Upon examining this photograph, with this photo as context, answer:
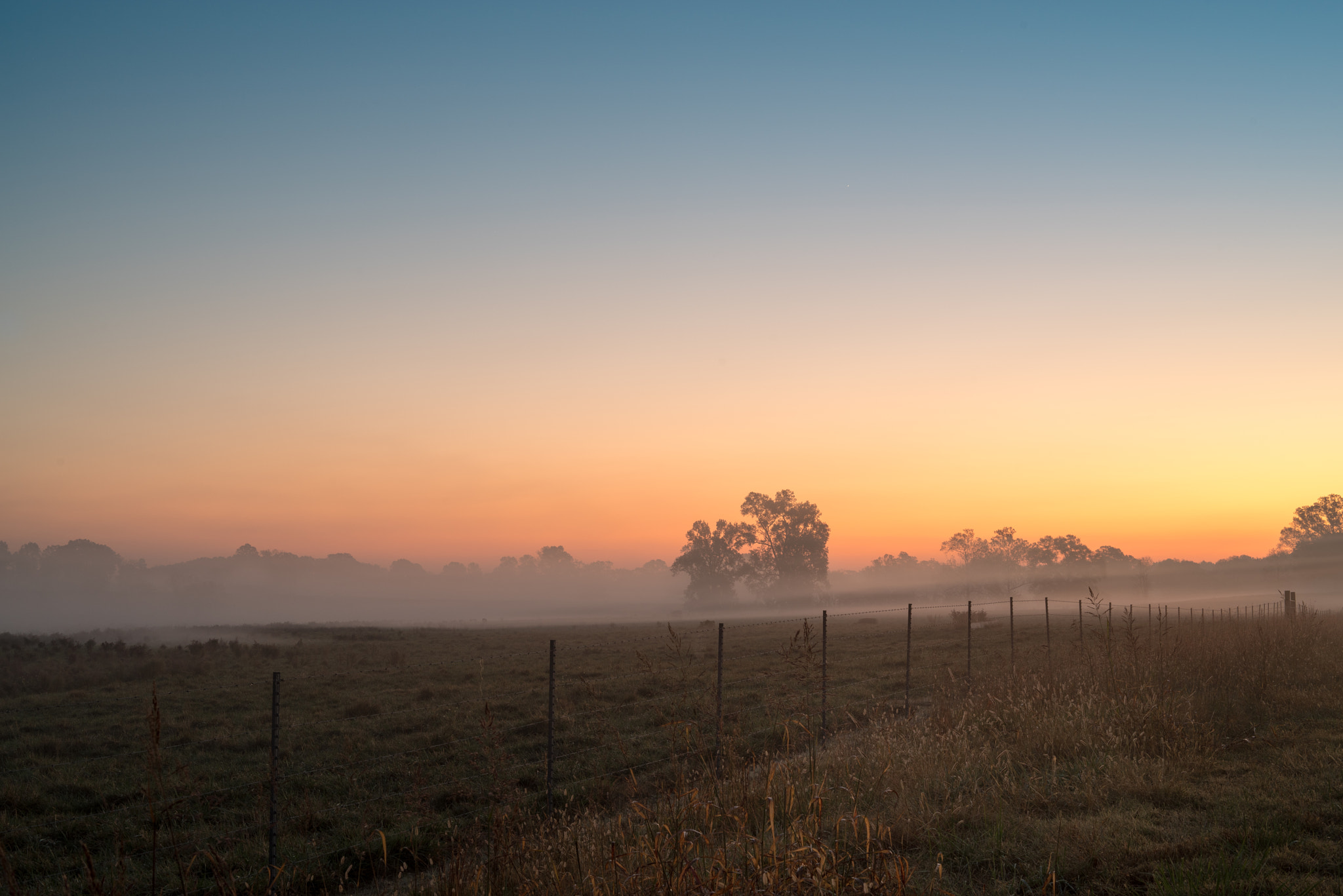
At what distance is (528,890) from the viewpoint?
13.8ft

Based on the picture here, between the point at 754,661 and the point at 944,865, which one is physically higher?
the point at 944,865

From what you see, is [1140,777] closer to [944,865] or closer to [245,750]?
[944,865]

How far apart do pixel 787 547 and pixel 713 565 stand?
9.95 meters

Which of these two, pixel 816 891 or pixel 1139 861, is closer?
pixel 816 891

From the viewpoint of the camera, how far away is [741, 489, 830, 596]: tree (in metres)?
84.2

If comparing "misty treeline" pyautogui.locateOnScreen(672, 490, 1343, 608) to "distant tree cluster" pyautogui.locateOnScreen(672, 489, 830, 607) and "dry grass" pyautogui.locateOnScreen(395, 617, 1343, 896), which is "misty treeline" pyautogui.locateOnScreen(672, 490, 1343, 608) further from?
"dry grass" pyautogui.locateOnScreen(395, 617, 1343, 896)

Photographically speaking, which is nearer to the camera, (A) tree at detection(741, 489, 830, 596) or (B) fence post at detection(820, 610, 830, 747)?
(B) fence post at detection(820, 610, 830, 747)

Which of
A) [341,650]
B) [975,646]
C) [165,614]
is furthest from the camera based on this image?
[165,614]

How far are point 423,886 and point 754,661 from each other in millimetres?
20484

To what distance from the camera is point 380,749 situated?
13148 millimetres

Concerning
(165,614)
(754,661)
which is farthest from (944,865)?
(165,614)

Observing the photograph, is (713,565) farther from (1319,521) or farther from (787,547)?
(1319,521)

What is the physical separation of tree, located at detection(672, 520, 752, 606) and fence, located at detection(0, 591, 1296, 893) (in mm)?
62591

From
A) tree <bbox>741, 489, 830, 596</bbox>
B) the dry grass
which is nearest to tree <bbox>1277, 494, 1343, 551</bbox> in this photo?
tree <bbox>741, 489, 830, 596</bbox>
